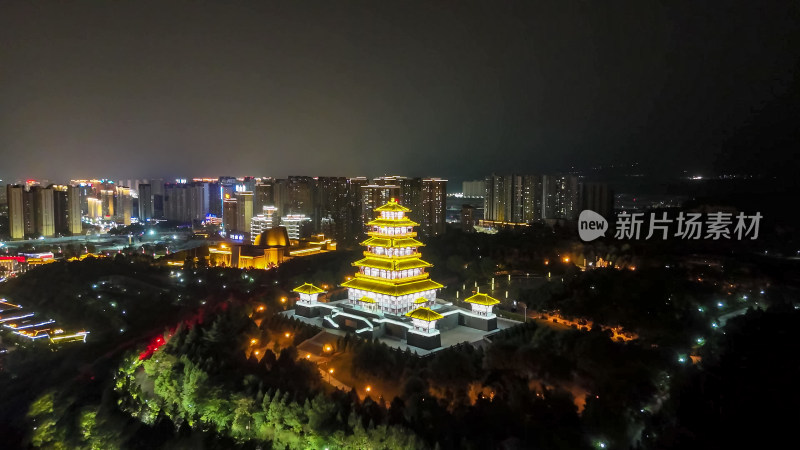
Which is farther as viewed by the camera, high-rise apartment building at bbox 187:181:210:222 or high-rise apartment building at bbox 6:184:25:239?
high-rise apartment building at bbox 187:181:210:222

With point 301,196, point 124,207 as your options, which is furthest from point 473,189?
point 124,207

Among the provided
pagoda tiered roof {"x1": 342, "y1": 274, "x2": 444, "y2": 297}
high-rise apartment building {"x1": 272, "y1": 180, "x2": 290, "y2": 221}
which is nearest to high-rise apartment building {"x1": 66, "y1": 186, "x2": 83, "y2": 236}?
high-rise apartment building {"x1": 272, "y1": 180, "x2": 290, "y2": 221}

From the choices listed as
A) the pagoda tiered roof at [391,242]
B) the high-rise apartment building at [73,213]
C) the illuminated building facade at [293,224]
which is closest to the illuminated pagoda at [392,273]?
the pagoda tiered roof at [391,242]

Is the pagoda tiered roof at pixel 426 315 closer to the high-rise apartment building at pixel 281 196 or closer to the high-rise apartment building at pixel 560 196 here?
the high-rise apartment building at pixel 560 196

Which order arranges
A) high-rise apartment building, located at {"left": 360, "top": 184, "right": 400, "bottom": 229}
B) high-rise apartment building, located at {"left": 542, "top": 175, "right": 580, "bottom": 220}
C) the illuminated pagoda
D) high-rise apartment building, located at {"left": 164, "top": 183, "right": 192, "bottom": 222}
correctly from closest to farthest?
the illuminated pagoda → high-rise apartment building, located at {"left": 542, "top": 175, "right": 580, "bottom": 220} → high-rise apartment building, located at {"left": 360, "top": 184, "right": 400, "bottom": 229} → high-rise apartment building, located at {"left": 164, "top": 183, "right": 192, "bottom": 222}

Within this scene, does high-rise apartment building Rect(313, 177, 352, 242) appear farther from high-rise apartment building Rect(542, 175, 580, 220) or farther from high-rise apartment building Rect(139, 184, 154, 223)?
high-rise apartment building Rect(139, 184, 154, 223)

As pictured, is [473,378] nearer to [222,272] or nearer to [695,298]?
[695,298]

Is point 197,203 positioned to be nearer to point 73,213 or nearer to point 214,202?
point 214,202

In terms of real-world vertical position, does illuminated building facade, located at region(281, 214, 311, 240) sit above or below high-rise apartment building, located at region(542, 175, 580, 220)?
below

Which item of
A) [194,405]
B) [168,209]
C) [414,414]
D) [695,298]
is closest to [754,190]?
[695,298]
